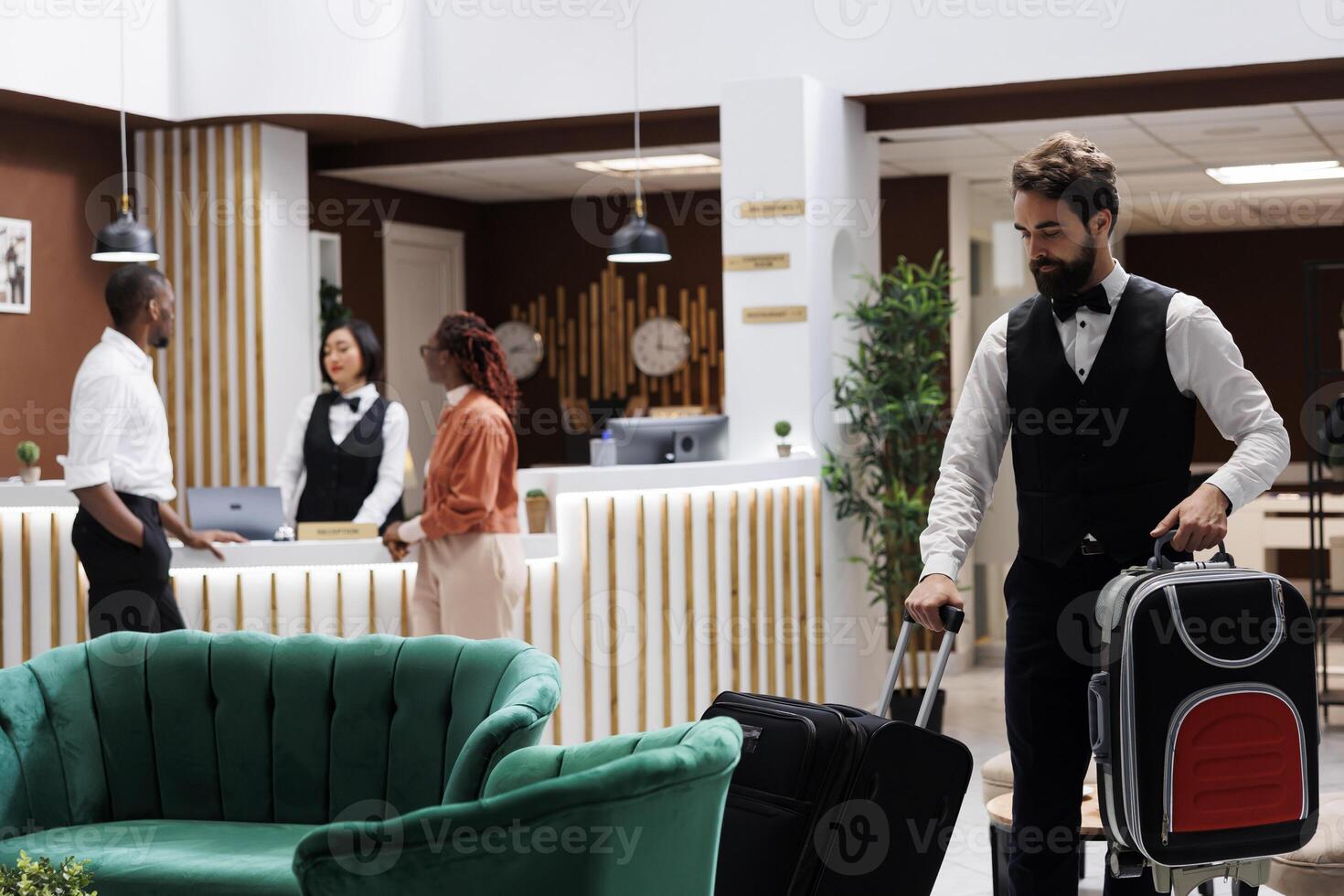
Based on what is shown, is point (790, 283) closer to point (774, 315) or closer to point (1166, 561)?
point (774, 315)

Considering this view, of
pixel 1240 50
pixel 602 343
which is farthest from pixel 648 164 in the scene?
pixel 1240 50

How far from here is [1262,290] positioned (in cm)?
1228

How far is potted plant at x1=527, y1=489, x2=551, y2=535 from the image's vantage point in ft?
18.8

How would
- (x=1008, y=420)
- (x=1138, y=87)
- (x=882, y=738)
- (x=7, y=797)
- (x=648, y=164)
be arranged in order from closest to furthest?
(x=882, y=738) → (x=1008, y=420) → (x=7, y=797) → (x=1138, y=87) → (x=648, y=164)

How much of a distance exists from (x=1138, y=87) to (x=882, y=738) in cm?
505

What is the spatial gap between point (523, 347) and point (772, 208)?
4.26 metres

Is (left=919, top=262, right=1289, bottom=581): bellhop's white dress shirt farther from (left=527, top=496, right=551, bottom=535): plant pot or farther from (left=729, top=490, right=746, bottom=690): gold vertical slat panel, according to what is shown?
(left=729, top=490, right=746, bottom=690): gold vertical slat panel

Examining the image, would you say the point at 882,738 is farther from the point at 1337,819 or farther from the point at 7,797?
the point at 7,797

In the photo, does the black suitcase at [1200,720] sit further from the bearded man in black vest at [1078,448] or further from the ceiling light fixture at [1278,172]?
the ceiling light fixture at [1278,172]

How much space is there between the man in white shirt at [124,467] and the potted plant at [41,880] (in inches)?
98.4

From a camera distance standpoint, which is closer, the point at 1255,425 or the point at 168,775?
the point at 1255,425

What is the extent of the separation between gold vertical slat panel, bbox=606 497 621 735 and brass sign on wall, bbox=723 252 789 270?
168cm

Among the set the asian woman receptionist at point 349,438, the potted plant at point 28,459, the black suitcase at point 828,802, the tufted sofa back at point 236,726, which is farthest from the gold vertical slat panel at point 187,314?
→ the black suitcase at point 828,802

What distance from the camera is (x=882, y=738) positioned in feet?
9.13
